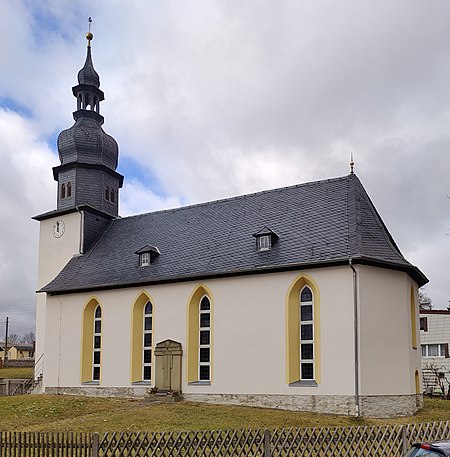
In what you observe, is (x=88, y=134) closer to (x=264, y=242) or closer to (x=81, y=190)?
(x=81, y=190)

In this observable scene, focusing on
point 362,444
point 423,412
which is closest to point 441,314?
point 423,412

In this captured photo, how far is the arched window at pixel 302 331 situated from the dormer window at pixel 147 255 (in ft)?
26.6

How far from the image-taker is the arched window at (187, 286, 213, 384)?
26.8 m

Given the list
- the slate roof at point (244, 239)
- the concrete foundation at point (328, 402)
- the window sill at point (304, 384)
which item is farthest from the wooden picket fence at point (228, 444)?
the slate roof at point (244, 239)

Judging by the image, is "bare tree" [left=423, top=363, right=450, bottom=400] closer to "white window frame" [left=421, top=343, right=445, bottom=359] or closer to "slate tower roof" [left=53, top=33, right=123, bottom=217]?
"white window frame" [left=421, top=343, right=445, bottom=359]

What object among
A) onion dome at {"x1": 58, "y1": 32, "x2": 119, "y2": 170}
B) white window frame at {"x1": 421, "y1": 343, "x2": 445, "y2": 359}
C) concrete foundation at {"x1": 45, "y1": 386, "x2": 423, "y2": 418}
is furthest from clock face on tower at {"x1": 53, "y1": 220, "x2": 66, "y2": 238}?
white window frame at {"x1": 421, "y1": 343, "x2": 445, "y2": 359}

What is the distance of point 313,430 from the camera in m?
11.6

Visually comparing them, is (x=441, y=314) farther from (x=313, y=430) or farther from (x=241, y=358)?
(x=313, y=430)

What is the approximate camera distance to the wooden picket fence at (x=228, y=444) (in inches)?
444

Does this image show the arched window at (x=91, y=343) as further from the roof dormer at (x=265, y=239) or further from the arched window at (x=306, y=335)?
the arched window at (x=306, y=335)

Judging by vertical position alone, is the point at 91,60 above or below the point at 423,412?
above

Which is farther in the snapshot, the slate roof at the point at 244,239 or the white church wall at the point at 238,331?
the slate roof at the point at 244,239

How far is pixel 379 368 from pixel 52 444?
14750 mm

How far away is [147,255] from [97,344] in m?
5.16
